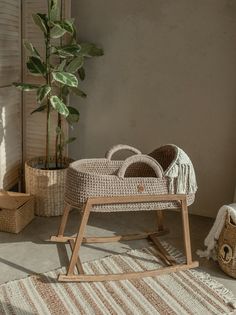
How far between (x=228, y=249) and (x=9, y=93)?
1850mm

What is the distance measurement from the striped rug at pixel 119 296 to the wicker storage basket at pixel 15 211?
568 millimetres

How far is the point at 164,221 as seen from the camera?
2.84 meters

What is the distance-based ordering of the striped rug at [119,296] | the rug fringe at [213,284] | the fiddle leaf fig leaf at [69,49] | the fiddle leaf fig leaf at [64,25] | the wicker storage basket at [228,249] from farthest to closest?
the fiddle leaf fig leaf at [69,49] → the fiddle leaf fig leaf at [64,25] → the wicker storage basket at [228,249] → the rug fringe at [213,284] → the striped rug at [119,296]

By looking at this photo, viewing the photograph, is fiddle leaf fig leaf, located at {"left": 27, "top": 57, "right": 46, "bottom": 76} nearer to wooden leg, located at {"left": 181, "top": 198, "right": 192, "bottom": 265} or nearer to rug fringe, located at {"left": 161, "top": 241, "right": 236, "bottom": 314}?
wooden leg, located at {"left": 181, "top": 198, "right": 192, "bottom": 265}

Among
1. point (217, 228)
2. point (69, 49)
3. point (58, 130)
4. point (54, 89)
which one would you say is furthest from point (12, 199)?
point (217, 228)

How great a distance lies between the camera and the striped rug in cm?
182

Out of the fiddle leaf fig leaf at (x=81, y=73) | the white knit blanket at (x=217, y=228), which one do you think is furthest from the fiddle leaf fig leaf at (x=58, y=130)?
the white knit blanket at (x=217, y=228)

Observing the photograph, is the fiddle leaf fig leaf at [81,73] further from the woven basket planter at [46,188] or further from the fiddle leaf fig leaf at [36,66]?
the woven basket planter at [46,188]

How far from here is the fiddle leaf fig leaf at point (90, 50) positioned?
268 cm

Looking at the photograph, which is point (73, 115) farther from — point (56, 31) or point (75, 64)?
point (56, 31)

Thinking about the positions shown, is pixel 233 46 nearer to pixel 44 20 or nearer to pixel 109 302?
pixel 44 20

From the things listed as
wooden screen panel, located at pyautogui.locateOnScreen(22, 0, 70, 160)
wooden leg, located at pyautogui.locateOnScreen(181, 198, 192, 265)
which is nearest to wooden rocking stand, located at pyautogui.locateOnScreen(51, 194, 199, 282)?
wooden leg, located at pyautogui.locateOnScreen(181, 198, 192, 265)

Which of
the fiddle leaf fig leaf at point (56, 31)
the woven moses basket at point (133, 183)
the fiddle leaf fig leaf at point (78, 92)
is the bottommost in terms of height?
the woven moses basket at point (133, 183)

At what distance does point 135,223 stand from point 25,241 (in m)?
0.80
